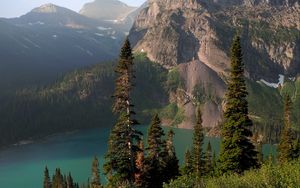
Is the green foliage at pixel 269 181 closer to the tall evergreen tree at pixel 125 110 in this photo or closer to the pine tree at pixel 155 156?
the tall evergreen tree at pixel 125 110

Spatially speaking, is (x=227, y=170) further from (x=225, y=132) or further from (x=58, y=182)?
(x=58, y=182)

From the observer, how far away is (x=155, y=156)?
86.7 m

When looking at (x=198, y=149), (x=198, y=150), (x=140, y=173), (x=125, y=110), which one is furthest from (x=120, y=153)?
(x=198, y=149)

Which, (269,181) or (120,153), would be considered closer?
(269,181)

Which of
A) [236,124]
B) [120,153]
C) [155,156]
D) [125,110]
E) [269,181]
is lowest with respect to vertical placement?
[155,156]

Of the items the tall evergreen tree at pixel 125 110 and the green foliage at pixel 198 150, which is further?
the green foliage at pixel 198 150

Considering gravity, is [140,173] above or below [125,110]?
below

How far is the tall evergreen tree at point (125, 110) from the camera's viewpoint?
5625cm

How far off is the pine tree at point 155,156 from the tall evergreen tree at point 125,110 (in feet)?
47.1

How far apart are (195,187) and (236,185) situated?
5148 millimetres

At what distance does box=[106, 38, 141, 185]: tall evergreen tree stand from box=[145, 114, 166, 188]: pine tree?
47.1 feet

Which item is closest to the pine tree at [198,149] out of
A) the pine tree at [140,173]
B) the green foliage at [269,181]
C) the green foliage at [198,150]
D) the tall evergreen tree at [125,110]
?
the green foliage at [198,150]

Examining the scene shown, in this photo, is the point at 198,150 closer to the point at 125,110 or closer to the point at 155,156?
the point at 155,156

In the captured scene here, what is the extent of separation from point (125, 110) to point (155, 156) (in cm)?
3118
